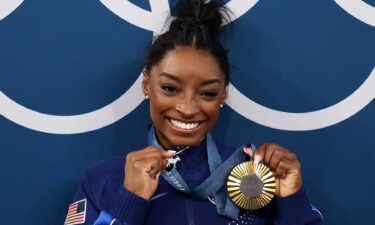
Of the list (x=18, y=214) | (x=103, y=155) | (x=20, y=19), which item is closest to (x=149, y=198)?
(x=103, y=155)

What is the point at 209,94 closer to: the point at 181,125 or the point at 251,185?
the point at 181,125

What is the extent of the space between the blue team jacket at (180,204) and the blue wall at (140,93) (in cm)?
24

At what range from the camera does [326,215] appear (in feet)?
4.96

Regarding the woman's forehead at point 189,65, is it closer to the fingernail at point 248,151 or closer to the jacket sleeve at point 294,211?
the fingernail at point 248,151

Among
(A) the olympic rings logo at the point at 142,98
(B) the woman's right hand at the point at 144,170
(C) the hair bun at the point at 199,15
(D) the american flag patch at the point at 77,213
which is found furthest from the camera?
(A) the olympic rings logo at the point at 142,98

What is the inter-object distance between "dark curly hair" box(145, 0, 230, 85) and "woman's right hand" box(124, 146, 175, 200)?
257mm

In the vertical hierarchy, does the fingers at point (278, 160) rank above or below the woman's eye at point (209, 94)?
below

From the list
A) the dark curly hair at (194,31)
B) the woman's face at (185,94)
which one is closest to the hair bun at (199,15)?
the dark curly hair at (194,31)

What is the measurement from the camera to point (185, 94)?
1.20 m

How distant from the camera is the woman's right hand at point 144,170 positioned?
42.8 inches

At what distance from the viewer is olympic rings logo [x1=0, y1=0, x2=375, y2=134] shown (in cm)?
142

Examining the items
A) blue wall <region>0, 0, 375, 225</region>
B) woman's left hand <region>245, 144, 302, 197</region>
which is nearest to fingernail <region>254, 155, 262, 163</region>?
woman's left hand <region>245, 144, 302, 197</region>

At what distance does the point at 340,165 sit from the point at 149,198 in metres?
0.65

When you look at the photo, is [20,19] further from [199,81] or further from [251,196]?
[251,196]
